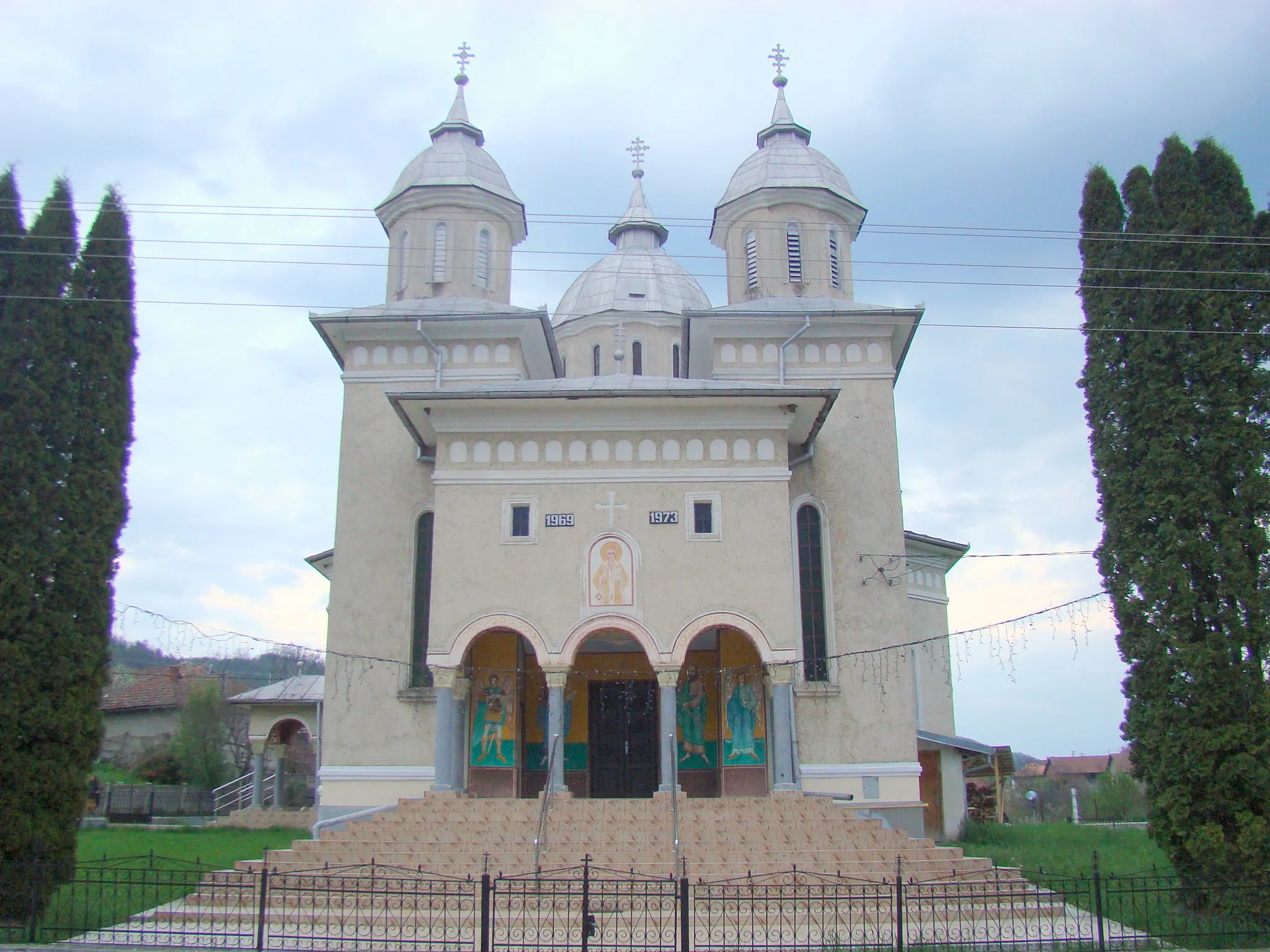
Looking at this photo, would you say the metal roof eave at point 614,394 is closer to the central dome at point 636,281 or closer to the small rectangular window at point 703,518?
the small rectangular window at point 703,518

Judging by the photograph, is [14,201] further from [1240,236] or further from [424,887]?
[1240,236]

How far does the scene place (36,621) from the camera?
13.2 m

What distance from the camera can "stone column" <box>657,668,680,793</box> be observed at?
17.6 m

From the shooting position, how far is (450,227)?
82.0 feet

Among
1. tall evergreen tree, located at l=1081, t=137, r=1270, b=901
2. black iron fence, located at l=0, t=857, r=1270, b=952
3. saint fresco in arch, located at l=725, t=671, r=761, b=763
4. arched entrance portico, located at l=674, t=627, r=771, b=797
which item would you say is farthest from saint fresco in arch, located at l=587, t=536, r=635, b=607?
tall evergreen tree, located at l=1081, t=137, r=1270, b=901

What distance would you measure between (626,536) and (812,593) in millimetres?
4377

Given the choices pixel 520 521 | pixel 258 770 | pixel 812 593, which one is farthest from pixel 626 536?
pixel 258 770

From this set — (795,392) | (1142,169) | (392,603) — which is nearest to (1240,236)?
(1142,169)

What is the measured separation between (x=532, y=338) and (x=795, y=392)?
21.8 feet

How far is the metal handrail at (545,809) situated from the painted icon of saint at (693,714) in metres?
3.24

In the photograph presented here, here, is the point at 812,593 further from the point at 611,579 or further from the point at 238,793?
the point at 238,793

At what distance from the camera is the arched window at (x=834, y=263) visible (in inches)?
977

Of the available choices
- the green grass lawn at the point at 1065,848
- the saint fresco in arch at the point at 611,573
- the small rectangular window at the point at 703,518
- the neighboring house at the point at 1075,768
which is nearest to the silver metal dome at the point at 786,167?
the small rectangular window at the point at 703,518

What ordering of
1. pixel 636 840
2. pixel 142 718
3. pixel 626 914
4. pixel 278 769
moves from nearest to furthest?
pixel 626 914 < pixel 636 840 < pixel 278 769 < pixel 142 718
